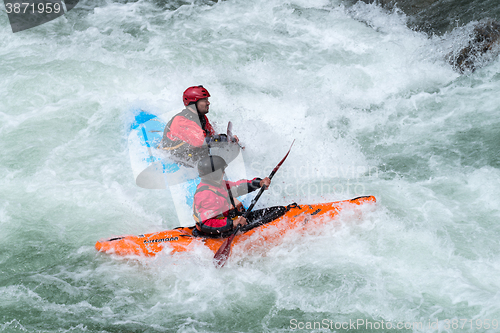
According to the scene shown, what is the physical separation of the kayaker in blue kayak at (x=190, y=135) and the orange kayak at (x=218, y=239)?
99 cm

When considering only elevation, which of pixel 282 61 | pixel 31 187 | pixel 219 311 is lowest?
pixel 219 311

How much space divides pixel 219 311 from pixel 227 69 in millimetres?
5052

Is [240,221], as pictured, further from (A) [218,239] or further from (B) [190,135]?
(B) [190,135]

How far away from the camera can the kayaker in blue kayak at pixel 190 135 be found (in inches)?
192

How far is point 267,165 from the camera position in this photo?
595 cm

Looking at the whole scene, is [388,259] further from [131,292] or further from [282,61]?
[282,61]

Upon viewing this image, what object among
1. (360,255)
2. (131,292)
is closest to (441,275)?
(360,255)

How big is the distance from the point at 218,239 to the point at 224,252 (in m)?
0.15

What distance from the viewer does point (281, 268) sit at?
14.0 feet

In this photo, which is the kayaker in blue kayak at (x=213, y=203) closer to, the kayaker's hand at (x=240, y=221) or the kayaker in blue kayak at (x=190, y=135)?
the kayaker's hand at (x=240, y=221)

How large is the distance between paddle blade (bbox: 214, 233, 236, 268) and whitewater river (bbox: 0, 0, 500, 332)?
0.39ft

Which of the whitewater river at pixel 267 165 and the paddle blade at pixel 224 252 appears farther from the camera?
the paddle blade at pixel 224 252

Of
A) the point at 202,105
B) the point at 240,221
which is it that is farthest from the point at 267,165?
the point at 240,221

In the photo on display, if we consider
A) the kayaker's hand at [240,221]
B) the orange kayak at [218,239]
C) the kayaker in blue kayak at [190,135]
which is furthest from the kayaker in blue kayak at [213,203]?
the kayaker in blue kayak at [190,135]
